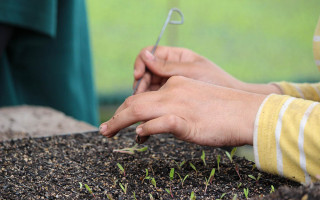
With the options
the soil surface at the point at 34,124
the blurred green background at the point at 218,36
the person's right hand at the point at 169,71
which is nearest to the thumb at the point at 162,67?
the person's right hand at the point at 169,71

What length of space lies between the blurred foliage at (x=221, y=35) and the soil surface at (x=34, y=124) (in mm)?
1748

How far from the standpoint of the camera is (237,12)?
369 centimetres

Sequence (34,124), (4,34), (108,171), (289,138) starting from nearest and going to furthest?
(289,138) → (108,171) → (34,124) → (4,34)

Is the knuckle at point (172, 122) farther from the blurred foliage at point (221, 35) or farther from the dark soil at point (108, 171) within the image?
the blurred foliage at point (221, 35)

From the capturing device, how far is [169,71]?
95cm

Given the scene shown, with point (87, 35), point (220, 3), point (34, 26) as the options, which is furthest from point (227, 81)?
point (220, 3)

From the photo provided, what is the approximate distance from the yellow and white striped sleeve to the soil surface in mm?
550

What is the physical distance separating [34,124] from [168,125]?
0.61m

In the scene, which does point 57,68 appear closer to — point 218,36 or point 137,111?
point 137,111

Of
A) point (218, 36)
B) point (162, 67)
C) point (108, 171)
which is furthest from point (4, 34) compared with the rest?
point (218, 36)

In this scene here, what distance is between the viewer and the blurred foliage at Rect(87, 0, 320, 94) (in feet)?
10.6

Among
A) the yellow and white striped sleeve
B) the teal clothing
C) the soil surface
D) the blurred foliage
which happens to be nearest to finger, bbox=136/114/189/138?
the yellow and white striped sleeve

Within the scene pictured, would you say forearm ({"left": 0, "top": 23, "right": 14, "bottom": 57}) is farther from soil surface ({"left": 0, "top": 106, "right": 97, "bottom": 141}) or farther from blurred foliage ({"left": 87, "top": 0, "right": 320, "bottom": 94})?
blurred foliage ({"left": 87, "top": 0, "right": 320, "bottom": 94})

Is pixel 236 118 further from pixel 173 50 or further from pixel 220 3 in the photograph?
pixel 220 3
